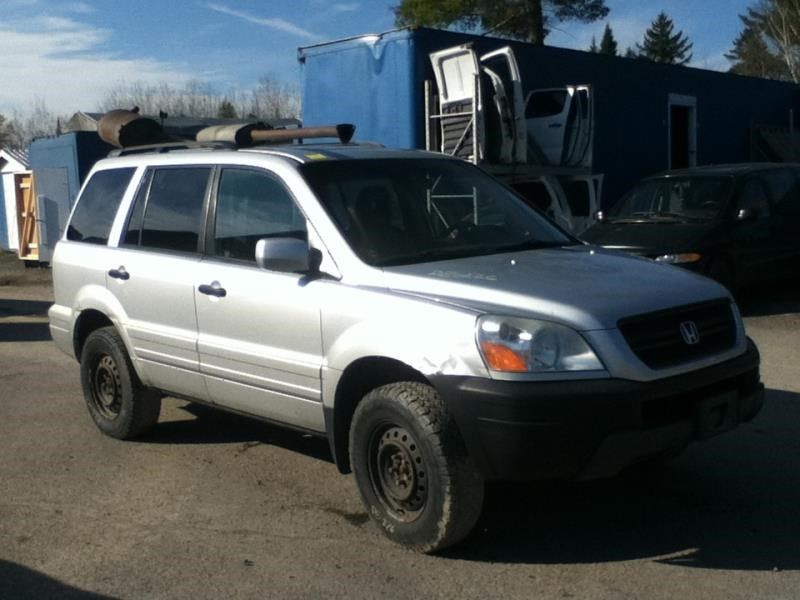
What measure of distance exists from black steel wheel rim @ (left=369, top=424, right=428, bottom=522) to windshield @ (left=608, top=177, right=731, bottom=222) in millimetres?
7395

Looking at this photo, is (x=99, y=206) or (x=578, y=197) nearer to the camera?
(x=99, y=206)

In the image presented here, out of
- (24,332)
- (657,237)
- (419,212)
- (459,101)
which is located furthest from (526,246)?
(459,101)

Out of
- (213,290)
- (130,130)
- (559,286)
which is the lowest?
(213,290)

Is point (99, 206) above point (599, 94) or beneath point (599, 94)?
beneath

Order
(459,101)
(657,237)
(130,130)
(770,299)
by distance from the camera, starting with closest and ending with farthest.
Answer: (130,130)
(657,237)
(770,299)
(459,101)

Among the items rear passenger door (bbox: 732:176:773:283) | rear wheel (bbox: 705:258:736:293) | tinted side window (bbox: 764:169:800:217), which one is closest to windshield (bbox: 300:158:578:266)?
rear wheel (bbox: 705:258:736:293)

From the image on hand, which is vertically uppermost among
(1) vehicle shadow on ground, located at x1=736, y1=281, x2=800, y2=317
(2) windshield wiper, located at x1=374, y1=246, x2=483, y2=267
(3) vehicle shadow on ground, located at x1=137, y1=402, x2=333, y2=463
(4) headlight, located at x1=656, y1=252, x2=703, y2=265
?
(2) windshield wiper, located at x1=374, y1=246, x2=483, y2=267

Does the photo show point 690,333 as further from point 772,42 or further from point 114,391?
point 772,42

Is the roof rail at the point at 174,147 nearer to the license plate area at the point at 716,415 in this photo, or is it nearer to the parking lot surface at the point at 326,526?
the parking lot surface at the point at 326,526

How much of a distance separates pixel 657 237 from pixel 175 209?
20.2 ft

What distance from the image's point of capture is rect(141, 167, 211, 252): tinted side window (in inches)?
236

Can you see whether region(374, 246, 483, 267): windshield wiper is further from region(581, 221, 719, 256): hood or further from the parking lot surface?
region(581, 221, 719, 256): hood

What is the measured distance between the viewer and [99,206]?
6.94 metres

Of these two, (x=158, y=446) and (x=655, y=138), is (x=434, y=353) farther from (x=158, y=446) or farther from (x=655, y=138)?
(x=655, y=138)
